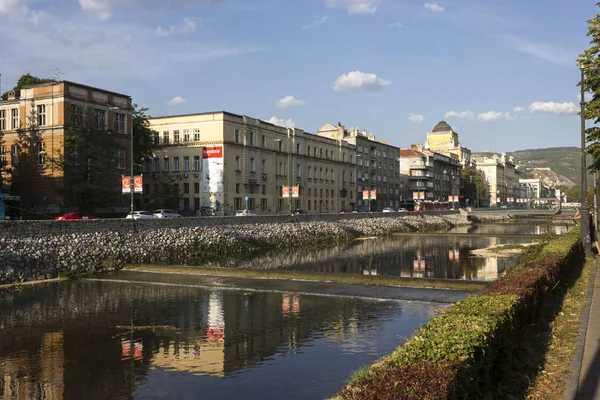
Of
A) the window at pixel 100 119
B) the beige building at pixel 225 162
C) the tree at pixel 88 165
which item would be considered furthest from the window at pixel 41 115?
the beige building at pixel 225 162

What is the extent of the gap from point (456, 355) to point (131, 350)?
1140 centimetres

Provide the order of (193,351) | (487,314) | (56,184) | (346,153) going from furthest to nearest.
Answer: (346,153) < (56,184) < (193,351) < (487,314)

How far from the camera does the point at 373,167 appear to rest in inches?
5315

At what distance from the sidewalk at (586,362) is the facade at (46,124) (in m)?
55.0

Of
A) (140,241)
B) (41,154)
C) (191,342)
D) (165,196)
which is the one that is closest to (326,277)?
(191,342)

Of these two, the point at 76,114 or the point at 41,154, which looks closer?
the point at 76,114

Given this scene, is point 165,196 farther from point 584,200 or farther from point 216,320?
point 216,320

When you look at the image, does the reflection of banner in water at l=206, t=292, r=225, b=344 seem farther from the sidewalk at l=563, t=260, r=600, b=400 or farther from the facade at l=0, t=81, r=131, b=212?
the facade at l=0, t=81, r=131, b=212

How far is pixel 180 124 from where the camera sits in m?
88.5

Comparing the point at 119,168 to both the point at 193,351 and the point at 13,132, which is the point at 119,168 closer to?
the point at 13,132

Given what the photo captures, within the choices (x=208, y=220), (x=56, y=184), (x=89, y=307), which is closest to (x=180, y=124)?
(x=56, y=184)

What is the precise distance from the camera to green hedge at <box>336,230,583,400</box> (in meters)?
6.68

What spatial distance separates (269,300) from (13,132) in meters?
56.2

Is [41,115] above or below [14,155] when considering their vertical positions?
above
